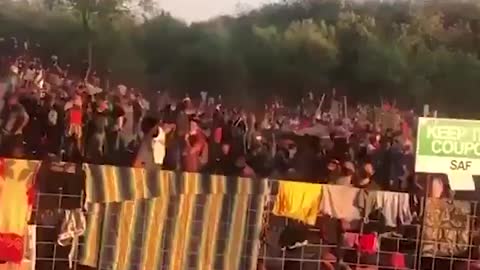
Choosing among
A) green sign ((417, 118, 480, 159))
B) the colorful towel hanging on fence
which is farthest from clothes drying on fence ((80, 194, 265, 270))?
green sign ((417, 118, 480, 159))

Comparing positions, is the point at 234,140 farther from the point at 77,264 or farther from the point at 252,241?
the point at 77,264

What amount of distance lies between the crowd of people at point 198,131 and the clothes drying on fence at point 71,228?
7 cm

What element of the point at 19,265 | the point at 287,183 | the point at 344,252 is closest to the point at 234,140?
the point at 287,183

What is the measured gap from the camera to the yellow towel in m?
0.85

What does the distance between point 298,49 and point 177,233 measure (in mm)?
262

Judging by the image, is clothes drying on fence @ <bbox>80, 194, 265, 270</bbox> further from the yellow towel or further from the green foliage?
the green foliage

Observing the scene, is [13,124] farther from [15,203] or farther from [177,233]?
[177,233]

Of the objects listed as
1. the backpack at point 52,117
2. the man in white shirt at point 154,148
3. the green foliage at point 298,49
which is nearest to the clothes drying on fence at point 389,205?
the green foliage at point 298,49

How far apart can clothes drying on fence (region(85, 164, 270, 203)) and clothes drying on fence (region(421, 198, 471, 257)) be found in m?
0.20

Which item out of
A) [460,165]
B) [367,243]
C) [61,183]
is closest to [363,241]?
[367,243]

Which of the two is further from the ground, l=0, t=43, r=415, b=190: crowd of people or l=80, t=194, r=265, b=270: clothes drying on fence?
l=0, t=43, r=415, b=190: crowd of people

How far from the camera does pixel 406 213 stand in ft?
2.80

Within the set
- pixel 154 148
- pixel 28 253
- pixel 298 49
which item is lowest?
Result: pixel 28 253

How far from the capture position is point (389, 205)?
86 centimetres
